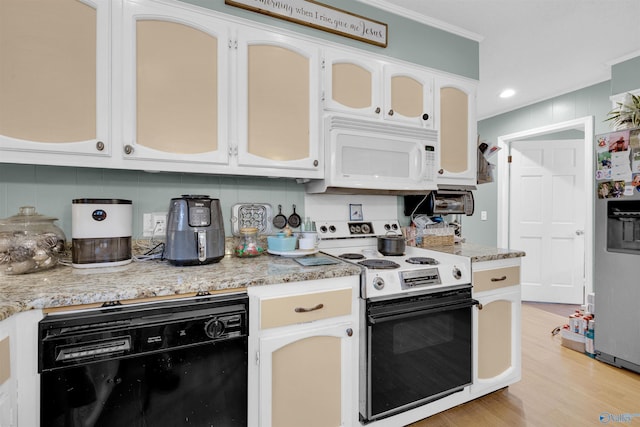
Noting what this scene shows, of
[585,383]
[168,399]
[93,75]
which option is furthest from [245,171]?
[585,383]

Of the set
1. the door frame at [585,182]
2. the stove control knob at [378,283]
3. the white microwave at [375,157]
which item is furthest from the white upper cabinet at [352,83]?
the door frame at [585,182]

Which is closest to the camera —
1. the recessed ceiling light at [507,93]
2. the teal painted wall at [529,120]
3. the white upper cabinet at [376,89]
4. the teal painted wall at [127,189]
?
the teal painted wall at [127,189]

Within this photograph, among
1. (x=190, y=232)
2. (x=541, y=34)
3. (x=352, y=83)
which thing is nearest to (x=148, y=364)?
(x=190, y=232)

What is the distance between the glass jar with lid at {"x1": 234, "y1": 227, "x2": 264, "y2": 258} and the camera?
1.64 m

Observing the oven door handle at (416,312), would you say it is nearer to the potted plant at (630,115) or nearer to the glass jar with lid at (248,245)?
the glass jar with lid at (248,245)

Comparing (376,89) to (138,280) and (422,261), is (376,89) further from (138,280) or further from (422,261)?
(138,280)

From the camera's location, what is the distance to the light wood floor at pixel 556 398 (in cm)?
164

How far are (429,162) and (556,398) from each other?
1.64 metres

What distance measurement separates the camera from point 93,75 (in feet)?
4.17

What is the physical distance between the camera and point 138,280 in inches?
43.9

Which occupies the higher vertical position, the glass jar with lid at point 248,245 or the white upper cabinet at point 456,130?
the white upper cabinet at point 456,130

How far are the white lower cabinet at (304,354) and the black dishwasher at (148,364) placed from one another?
72 mm

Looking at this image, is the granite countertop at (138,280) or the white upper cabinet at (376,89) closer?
the granite countertop at (138,280)

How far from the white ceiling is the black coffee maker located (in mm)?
1747
